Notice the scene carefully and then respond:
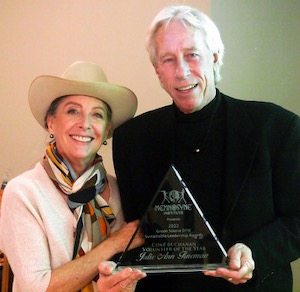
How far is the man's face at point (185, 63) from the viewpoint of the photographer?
111 cm

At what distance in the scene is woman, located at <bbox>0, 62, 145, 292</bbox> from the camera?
3.66ft

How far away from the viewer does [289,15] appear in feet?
5.73

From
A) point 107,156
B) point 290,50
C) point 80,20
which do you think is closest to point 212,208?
point 107,156

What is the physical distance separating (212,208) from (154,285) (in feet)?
1.08

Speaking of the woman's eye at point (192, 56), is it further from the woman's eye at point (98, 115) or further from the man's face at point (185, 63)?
the woman's eye at point (98, 115)

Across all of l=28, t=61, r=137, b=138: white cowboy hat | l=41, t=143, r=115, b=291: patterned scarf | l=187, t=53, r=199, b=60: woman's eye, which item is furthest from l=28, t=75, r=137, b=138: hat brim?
l=187, t=53, r=199, b=60: woman's eye

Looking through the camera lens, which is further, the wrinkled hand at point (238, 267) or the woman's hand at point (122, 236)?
the woman's hand at point (122, 236)

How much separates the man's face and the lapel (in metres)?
0.13

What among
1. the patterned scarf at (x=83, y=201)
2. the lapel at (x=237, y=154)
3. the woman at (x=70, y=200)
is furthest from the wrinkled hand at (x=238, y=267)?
the patterned scarf at (x=83, y=201)

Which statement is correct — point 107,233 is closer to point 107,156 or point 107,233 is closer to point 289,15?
point 107,156

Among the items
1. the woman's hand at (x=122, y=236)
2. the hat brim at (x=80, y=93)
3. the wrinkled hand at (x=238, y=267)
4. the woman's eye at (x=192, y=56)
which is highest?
the woman's eye at (x=192, y=56)

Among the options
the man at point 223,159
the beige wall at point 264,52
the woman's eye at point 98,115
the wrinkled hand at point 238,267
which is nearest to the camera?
the wrinkled hand at point 238,267

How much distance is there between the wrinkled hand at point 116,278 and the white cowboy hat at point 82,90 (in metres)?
0.57

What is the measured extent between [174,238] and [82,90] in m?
0.59
